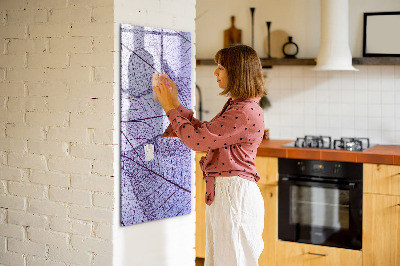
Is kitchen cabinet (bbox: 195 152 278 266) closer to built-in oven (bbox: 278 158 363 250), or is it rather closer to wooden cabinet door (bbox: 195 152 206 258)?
built-in oven (bbox: 278 158 363 250)

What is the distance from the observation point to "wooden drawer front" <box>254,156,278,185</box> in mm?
4258

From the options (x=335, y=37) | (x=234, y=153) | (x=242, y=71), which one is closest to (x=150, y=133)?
(x=234, y=153)

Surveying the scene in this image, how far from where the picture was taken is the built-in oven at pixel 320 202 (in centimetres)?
402

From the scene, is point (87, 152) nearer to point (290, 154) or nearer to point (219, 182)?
point (219, 182)

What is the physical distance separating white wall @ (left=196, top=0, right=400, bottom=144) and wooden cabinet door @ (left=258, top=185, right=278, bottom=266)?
2.45ft

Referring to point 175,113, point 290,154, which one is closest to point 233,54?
point 175,113

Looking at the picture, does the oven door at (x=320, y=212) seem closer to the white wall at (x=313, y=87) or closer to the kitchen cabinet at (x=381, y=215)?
the kitchen cabinet at (x=381, y=215)

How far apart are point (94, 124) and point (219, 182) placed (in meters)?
0.66

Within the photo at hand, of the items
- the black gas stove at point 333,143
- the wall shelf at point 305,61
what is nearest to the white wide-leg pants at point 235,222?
the black gas stove at point 333,143

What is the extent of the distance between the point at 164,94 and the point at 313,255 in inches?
76.9

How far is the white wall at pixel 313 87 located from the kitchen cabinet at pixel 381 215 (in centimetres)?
70

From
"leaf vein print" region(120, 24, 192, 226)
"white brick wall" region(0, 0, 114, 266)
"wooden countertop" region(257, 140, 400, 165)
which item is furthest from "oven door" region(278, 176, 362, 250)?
"white brick wall" region(0, 0, 114, 266)

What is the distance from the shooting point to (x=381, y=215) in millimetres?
3920

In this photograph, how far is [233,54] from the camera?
267 cm
